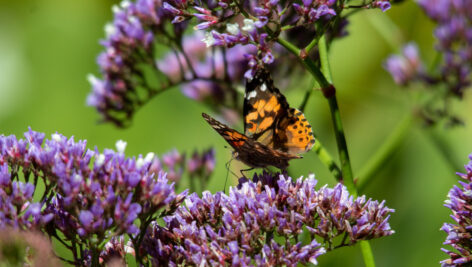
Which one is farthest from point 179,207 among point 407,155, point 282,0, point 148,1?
point 407,155

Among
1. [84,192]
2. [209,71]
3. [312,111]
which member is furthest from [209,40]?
[312,111]

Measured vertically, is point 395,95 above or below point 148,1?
above

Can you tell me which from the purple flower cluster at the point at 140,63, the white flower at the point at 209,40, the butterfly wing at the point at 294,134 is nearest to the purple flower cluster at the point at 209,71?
the purple flower cluster at the point at 140,63

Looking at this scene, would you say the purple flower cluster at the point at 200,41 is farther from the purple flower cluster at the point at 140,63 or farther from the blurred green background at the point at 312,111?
the blurred green background at the point at 312,111

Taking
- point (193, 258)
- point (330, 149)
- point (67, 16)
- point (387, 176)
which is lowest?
point (193, 258)

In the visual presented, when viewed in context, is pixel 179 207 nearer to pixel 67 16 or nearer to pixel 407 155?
pixel 407 155

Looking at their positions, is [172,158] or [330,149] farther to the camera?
[330,149]
